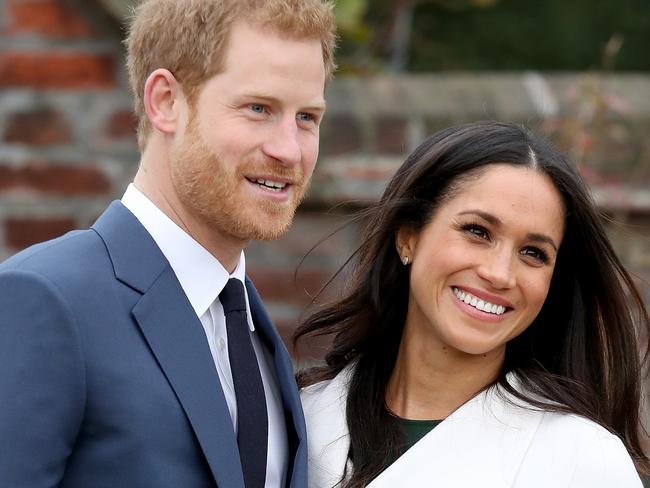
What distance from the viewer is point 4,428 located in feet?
8.17

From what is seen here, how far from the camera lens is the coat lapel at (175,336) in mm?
2668

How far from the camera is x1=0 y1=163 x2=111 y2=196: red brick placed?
4543 millimetres

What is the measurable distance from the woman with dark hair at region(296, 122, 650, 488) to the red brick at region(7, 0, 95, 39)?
155 cm

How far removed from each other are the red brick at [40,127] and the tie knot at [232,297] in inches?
71.7

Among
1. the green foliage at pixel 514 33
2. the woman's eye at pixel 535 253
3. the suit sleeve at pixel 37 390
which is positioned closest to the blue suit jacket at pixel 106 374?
the suit sleeve at pixel 37 390

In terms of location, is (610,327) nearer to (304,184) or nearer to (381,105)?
(304,184)

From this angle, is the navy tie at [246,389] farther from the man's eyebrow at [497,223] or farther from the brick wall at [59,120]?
the brick wall at [59,120]

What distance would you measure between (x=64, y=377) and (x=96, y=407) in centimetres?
9

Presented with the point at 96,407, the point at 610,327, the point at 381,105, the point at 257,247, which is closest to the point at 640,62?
the point at 381,105

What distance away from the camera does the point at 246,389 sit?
2.85m

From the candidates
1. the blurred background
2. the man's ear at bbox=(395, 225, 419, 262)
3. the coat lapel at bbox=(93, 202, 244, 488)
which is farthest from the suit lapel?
the blurred background

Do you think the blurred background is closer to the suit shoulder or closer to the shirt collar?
the shirt collar

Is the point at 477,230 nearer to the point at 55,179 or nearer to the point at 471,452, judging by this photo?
the point at 471,452

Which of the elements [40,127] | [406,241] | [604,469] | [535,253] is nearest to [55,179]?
[40,127]
